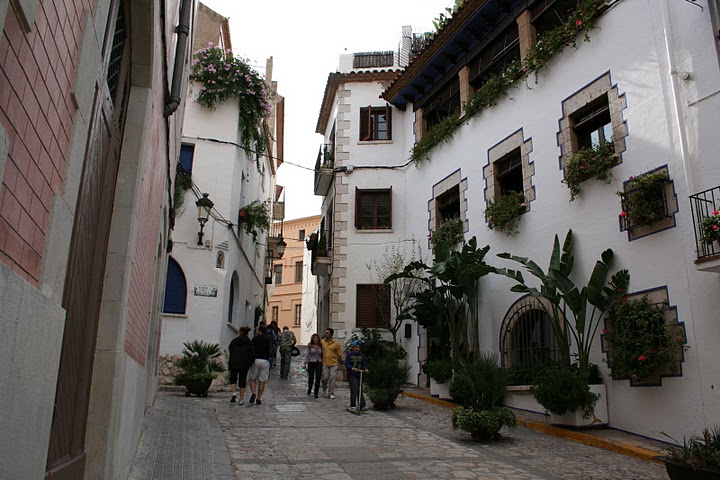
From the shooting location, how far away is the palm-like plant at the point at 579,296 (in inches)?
384

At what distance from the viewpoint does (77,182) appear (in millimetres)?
2783

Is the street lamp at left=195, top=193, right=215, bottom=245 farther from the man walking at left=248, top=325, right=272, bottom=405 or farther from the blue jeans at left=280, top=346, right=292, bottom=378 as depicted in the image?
the man walking at left=248, top=325, right=272, bottom=405

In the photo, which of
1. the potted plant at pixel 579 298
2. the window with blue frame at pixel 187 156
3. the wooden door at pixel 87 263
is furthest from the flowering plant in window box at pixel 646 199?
the window with blue frame at pixel 187 156

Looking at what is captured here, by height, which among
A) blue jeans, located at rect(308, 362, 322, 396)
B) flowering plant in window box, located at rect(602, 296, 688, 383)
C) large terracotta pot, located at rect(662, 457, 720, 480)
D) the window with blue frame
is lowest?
large terracotta pot, located at rect(662, 457, 720, 480)

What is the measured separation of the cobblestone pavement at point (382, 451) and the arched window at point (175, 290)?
475cm

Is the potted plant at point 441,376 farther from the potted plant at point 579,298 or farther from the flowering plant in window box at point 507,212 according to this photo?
the potted plant at point 579,298

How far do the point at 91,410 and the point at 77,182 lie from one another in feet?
6.91

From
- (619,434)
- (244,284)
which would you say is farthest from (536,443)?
(244,284)

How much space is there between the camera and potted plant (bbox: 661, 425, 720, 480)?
214 inches

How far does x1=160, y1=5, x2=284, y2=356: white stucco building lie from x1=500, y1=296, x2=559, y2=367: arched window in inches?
311

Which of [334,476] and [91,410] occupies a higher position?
[91,410]

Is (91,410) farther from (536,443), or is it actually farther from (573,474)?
(536,443)

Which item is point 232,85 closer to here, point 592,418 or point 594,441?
point 592,418

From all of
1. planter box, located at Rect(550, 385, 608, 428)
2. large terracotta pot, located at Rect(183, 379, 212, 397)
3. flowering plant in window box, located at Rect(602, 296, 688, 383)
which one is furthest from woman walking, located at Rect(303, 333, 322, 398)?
flowering plant in window box, located at Rect(602, 296, 688, 383)
